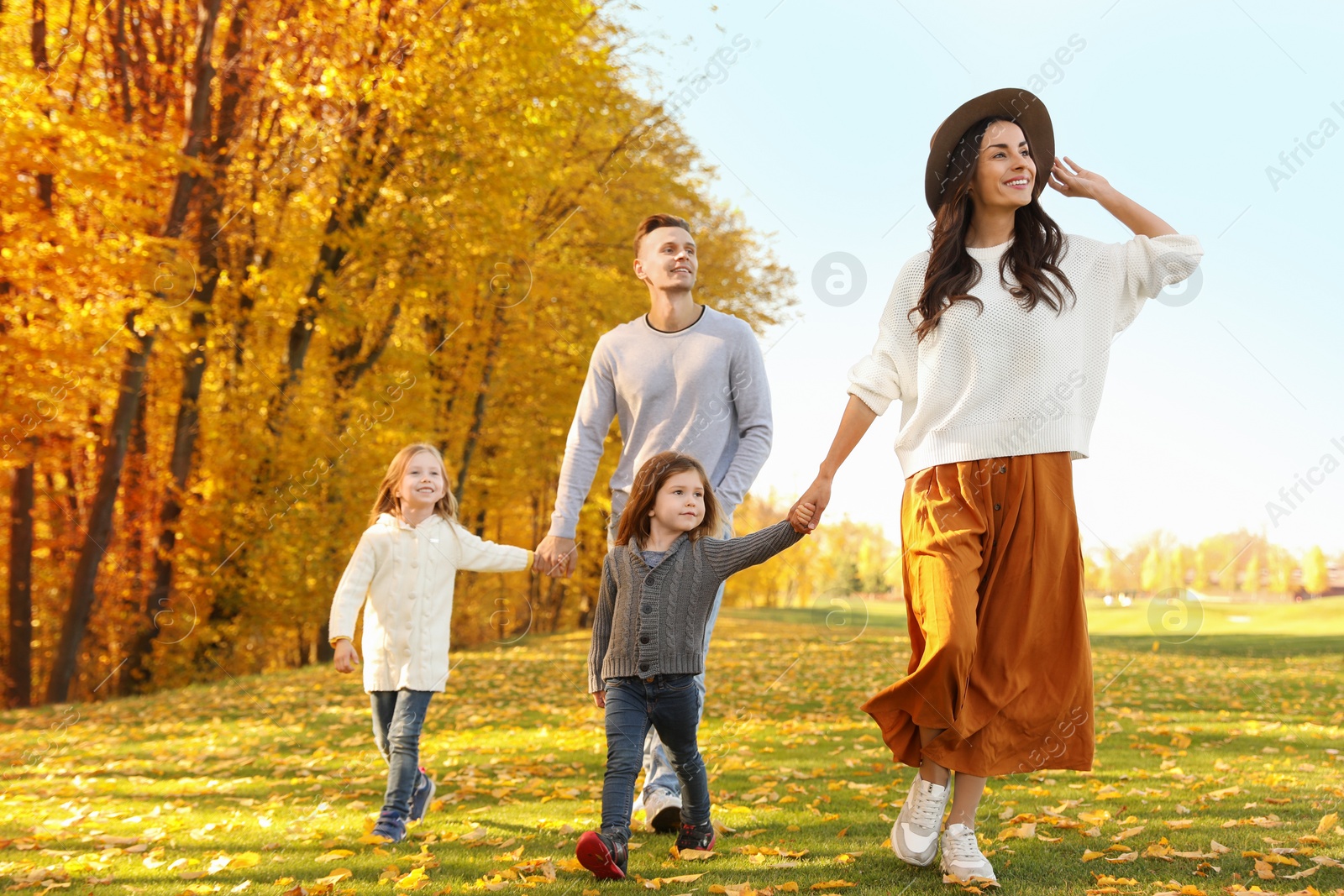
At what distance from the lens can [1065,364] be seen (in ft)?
11.4

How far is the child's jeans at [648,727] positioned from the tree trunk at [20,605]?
12.3 metres

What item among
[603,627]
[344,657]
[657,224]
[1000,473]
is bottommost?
[344,657]

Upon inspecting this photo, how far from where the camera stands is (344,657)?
4414mm

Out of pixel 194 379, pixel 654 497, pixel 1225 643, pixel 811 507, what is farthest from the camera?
pixel 1225 643

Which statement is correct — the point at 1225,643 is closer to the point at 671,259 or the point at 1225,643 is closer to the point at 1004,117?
the point at 671,259

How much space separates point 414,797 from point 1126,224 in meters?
3.77

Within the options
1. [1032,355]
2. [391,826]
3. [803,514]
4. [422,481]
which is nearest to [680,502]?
[803,514]

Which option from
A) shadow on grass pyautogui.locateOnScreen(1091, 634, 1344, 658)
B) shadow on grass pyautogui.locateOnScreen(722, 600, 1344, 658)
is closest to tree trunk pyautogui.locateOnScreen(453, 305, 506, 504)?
shadow on grass pyautogui.locateOnScreen(722, 600, 1344, 658)

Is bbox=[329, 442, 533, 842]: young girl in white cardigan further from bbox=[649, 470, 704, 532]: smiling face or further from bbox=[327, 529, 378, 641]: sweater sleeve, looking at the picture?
bbox=[649, 470, 704, 532]: smiling face

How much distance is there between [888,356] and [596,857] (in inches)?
74.8

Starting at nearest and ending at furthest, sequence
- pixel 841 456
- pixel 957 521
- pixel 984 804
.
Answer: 1. pixel 957 521
2. pixel 841 456
3. pixel 984 804

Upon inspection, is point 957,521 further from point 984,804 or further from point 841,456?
point 984,804

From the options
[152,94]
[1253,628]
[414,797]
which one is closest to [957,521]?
[414,797]

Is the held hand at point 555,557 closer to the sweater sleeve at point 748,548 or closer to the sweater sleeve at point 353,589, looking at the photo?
the sweater sleeve at point 748,548
